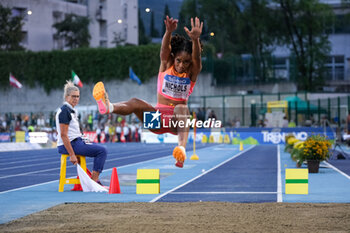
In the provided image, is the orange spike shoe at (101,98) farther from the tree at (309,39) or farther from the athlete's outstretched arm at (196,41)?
the tree at (309,39)

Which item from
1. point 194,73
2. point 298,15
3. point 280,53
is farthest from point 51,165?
point 280,53

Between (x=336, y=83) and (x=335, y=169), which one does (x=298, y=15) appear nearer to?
(x=336, y=83)

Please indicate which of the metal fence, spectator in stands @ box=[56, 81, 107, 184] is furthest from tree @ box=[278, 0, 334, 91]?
spectator in stands @ box=[56, 81, 107, 184]

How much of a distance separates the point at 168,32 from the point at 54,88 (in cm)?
3787

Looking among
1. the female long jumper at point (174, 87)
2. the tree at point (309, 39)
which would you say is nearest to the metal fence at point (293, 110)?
the tree at point (309, 39)

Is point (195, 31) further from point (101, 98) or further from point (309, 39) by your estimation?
point (309, 39)

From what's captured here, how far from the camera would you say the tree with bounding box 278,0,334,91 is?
47.7 metres

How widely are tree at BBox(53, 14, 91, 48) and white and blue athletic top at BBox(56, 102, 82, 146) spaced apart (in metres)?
44.1

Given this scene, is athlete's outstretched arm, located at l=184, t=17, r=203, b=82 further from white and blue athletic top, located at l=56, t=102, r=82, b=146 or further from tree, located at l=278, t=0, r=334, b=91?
tree, located at l=278, t=0, r=334, b=91

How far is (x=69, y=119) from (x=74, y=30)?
47.7 m

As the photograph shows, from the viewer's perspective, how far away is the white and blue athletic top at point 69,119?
11.6 m

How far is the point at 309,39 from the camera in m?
53.7

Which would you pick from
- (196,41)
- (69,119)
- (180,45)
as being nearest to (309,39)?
(69,119)

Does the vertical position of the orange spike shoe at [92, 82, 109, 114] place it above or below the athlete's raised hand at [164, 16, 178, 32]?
below
